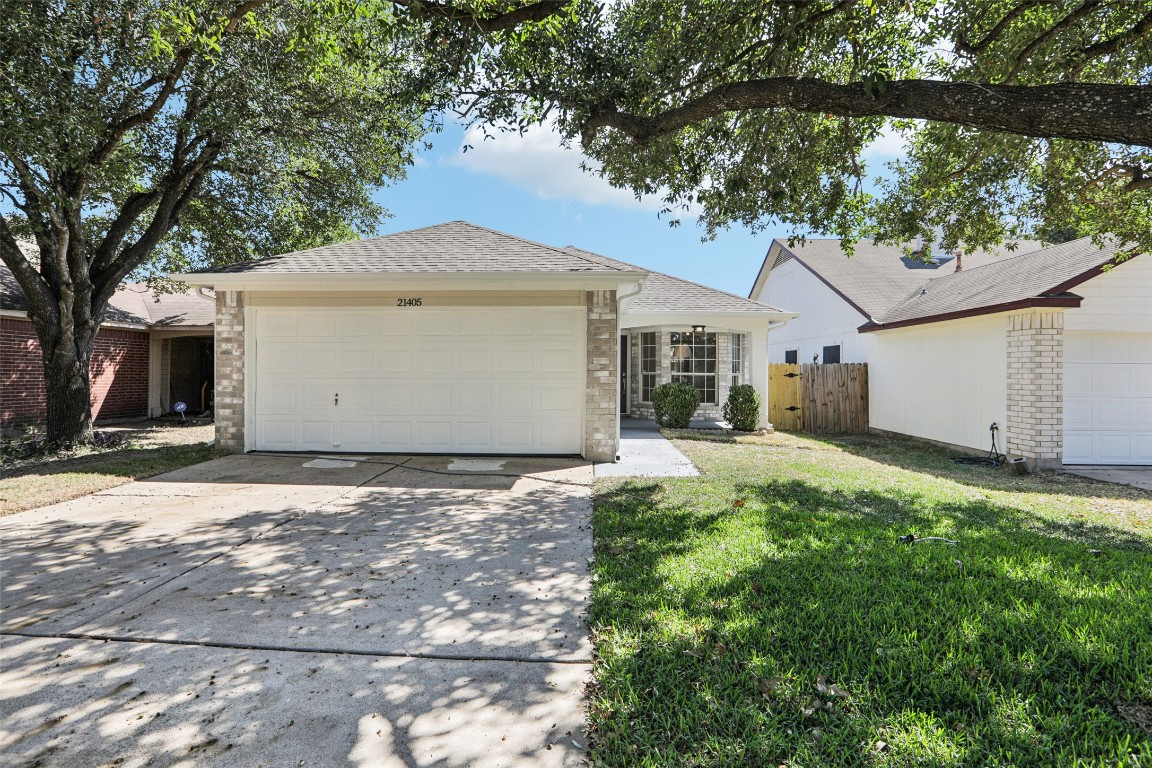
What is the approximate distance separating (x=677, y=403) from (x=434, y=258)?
21.9 feet

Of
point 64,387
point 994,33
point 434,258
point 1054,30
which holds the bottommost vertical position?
point 64,387

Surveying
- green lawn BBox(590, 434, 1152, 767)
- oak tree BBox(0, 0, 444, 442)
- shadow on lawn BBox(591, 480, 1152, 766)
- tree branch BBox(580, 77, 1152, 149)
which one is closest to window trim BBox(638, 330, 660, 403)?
oak tree BBox(0, 0, 444, 442)

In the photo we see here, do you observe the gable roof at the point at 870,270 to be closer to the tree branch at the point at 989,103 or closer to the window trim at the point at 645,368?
the window trim at the point at 645,368

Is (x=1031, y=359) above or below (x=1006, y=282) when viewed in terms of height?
below

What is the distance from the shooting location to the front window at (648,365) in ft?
47.6

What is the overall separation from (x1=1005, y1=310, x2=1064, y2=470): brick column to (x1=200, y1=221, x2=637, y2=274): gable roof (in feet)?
22.1

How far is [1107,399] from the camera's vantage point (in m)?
9.32

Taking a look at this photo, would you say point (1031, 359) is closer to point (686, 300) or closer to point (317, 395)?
point (686, 300)

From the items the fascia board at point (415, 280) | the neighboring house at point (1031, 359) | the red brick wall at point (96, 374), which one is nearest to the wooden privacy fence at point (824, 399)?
the neighboring house at point (1031, 359)

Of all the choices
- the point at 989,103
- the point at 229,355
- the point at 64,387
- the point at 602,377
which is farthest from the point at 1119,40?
the point at 64,387

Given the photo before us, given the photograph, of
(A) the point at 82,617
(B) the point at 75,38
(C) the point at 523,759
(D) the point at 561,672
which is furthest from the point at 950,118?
(B) the point at 75,38

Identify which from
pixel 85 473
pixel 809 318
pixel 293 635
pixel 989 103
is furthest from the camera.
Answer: pixel 809 318

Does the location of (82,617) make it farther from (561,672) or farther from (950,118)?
(950,118)

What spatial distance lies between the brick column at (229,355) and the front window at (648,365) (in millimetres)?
9252
